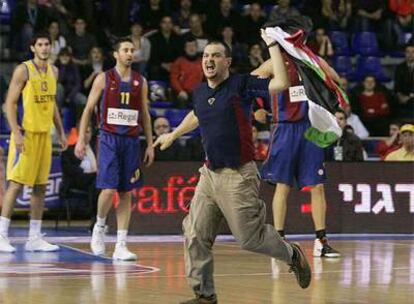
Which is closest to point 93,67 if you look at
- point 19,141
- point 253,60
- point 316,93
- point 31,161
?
point 253,60

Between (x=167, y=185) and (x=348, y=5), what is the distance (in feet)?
27.9

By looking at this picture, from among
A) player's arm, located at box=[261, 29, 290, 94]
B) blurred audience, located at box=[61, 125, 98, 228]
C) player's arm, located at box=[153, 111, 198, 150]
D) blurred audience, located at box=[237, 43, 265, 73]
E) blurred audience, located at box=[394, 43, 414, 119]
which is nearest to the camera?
player's arm, located at box=[261, 29, 290, 94]

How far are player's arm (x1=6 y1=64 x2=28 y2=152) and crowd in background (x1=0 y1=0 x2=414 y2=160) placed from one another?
559 centimetres

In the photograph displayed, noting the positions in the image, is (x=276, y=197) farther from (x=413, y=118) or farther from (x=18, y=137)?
(x=413, y=118)

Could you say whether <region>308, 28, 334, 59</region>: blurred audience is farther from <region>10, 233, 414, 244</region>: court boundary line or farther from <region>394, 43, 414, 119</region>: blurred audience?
<region>10, 233, 414, 244</region>: court boundary line

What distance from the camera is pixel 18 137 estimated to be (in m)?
12.5

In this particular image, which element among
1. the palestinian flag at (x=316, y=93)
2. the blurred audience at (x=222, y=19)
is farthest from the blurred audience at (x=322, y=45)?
the palestinian flag at (x=316, y=93)

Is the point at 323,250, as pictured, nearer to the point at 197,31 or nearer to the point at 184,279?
the point at 184,279

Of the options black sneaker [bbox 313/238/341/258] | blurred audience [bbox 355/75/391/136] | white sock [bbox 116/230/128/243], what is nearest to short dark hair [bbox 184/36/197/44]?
blurred audience [bbox 355/75/391/136]

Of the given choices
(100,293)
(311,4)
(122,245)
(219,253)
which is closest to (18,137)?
(122,245)

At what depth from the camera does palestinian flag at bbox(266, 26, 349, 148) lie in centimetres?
852

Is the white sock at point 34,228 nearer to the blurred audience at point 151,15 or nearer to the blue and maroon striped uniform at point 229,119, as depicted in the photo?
the blue and maroon striped uniform at point 229,119

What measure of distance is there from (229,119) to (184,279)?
2116 millimetres

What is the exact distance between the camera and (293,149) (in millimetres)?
12664
